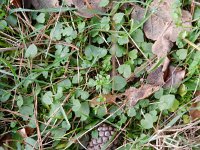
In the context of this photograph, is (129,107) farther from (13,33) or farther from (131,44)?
(13,33)

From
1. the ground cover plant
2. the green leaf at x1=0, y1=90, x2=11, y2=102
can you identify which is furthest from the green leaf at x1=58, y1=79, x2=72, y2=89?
the green leaf at x1=0, y1=90, x2=11, y2=102

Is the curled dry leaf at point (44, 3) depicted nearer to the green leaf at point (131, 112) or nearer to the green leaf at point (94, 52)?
the green leaf at point (94, 52)

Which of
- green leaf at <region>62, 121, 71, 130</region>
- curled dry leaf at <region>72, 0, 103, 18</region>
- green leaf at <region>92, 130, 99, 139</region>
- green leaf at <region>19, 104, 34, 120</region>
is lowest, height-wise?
green leaf at <region>92, 130, 99, 139</region>

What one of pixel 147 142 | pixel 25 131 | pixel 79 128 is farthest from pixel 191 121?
pixel 25 131

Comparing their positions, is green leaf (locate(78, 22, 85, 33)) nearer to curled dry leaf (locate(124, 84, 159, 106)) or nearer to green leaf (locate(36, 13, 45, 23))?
green leaf (locate(36, 13, 45, 23))

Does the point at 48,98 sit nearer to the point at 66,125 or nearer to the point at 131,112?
the point at 66,125

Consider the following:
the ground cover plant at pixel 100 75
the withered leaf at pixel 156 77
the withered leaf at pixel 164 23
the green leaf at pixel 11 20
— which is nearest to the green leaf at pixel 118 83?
the ground cover plant at pixel 100 75
